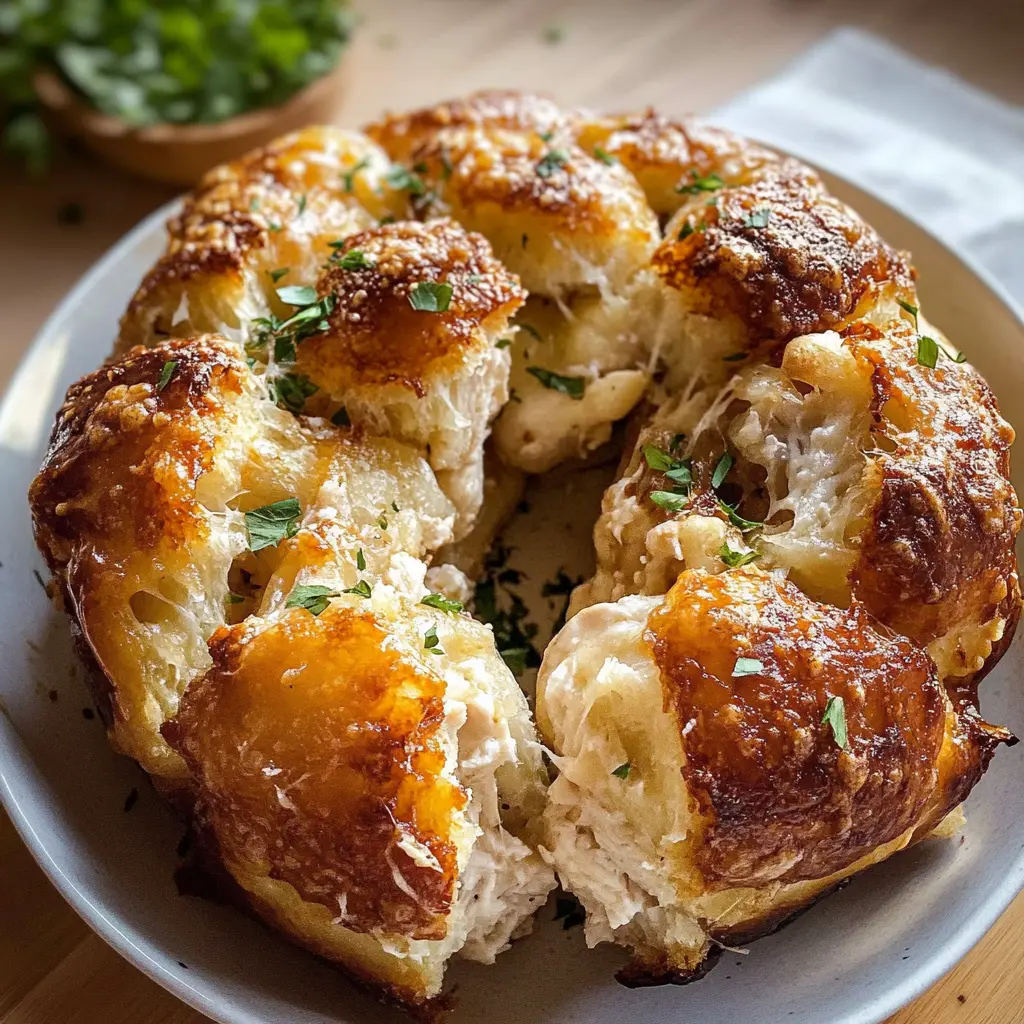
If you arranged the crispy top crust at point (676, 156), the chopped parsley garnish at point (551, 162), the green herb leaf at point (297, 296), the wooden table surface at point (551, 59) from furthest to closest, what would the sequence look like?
the wooden table surface at point (551, 59)
the crispy top crust at point (676, 156)
the chopped parsley garnish at point (551, 162)
the green herb leaf at point (297, 296)

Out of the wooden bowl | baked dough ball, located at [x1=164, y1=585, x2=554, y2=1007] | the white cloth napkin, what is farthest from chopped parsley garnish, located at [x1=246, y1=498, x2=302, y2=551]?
the white cloth napkin

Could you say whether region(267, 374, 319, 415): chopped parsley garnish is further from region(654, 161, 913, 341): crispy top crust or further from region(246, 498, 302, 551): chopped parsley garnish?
region(654, 161, 913, 341): crispy top crust

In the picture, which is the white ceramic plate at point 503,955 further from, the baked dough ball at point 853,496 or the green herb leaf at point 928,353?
the green herb leaf at point 928,353

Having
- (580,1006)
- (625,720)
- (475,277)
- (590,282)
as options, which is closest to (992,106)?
(590,282)

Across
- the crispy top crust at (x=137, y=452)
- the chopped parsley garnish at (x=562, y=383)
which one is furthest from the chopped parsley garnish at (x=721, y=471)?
the crispy top crust at (x=137, y=452)

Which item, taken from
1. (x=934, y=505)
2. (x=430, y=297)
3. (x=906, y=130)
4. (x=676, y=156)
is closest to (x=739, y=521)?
(x=934, y=505)

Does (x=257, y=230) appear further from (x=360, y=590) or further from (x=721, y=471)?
(x=721, y=471)
